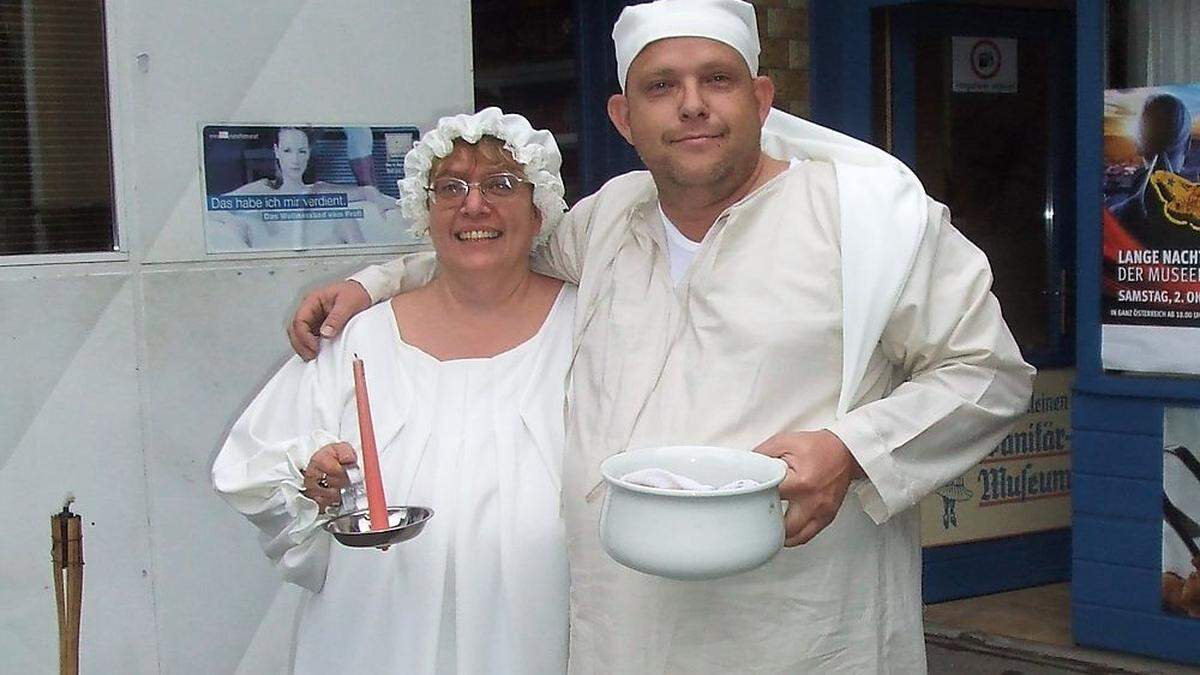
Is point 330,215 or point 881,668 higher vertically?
point 330,215

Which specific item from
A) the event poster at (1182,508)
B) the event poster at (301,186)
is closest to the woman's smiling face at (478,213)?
the event poster at (301,186)

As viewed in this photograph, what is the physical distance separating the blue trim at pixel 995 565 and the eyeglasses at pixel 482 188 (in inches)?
128

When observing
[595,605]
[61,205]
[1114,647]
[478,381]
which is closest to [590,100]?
[61,205]

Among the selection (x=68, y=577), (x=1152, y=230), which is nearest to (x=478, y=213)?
(x=68, y=577)

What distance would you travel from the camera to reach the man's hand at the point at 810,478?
6.73 feet

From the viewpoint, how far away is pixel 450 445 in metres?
2.53

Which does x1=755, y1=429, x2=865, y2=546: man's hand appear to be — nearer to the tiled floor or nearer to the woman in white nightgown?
the woman in white nightgown

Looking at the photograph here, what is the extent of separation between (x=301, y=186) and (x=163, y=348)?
2.03 feet

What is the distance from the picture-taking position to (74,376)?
3783 mm

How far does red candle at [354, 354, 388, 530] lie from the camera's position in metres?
2.25

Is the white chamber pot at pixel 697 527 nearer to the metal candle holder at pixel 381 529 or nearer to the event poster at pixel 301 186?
the metal candle holder at pixel 381 529

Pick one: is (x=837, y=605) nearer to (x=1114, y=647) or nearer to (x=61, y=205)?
(x=61, y=205)

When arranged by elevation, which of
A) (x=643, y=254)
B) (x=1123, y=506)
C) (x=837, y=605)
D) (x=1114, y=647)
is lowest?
(x=1114, y=647)

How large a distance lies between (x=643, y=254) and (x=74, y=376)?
2.04 m
